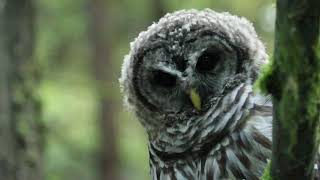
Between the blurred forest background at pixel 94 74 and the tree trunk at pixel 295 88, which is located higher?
the blurred forest background at pixel 94 74

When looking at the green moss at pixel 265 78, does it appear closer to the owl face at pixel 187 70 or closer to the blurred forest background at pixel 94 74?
the owl face at pixel 187 70

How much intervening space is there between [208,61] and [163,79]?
325 millimetres

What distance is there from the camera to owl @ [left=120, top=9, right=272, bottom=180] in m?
3.69

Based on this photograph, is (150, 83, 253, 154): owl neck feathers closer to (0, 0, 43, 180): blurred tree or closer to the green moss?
(0, 0, 43, 180): blurred tree

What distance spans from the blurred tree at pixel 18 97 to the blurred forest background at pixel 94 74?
438cm

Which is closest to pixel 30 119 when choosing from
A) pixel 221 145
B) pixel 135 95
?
pixel 135 95

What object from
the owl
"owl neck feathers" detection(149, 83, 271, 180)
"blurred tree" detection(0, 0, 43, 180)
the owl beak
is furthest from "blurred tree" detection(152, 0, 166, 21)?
the owl beak

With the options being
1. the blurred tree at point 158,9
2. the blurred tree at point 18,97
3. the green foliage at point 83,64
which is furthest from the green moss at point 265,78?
the blurred tree at point 158,9

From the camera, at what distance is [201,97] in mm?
3957

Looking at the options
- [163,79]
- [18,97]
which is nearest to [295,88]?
[163,79]

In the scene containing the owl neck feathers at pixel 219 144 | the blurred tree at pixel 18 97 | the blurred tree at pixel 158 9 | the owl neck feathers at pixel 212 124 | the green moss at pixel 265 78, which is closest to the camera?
the green moss at pixel 265 78

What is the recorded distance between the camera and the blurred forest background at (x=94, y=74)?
444 inches

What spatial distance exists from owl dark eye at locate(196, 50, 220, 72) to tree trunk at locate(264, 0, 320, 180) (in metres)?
1.91

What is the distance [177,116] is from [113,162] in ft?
23.9
